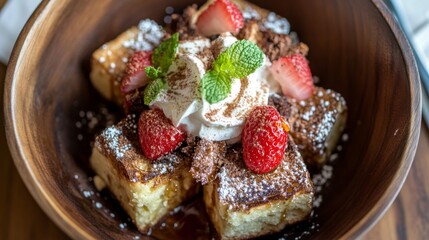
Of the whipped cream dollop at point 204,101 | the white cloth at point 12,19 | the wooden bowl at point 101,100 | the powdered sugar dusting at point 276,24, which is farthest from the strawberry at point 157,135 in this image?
the white cloth at point 12,19

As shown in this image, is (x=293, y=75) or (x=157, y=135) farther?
(x=293, y=75)

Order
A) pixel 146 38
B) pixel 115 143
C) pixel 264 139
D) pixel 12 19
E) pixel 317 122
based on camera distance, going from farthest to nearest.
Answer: pixel 12 19 → pixel 146 38 → pixel 317 122 → pixel 115 143 → pixel 264 139

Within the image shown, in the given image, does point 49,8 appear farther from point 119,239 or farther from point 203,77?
point 119,239

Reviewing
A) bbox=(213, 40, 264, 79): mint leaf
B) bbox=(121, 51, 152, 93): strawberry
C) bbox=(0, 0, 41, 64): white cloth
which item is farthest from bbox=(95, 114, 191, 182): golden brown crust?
bbox=(0, 0, 41, 64): white cloth

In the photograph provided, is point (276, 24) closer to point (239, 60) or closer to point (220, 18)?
point (220, 18)

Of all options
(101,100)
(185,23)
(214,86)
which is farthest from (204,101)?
(101,100)

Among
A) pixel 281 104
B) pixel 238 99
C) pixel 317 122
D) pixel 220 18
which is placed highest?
pixel 220 18
